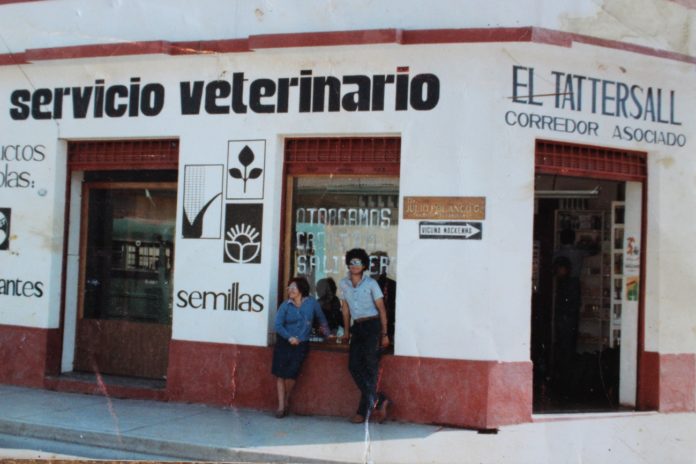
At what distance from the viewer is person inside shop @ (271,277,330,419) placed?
9062 mm

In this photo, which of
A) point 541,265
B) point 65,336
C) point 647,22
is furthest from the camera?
point 541,265

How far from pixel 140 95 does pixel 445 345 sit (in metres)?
4.88

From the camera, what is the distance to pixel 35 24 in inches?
421

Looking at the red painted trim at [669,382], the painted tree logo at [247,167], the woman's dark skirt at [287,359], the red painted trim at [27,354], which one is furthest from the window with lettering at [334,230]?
the red painted trim at [27,354]

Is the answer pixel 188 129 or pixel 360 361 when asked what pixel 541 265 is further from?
pixel 188 129

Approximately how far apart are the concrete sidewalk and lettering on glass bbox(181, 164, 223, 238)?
6.90ft

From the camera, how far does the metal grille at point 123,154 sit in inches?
402

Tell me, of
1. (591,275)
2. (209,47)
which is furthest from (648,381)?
(209,47)

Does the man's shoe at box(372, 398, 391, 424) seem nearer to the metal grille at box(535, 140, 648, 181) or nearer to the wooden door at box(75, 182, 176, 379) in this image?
the metal grille at box(535, 140, 648, 181)

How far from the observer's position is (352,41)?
892cm

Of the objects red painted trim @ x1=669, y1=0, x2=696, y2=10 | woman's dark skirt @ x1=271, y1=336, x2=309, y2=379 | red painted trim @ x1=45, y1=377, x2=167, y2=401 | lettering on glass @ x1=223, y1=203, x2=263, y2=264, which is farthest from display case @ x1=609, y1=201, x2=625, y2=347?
red painted trim @ x1=45, y1=377, x2=167, y2=401

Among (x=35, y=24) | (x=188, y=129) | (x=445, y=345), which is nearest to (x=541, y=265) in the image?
(x=445, y=345)

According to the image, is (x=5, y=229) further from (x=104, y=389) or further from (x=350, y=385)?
(x=350, y=385)

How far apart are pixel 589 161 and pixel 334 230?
311 centimetres
